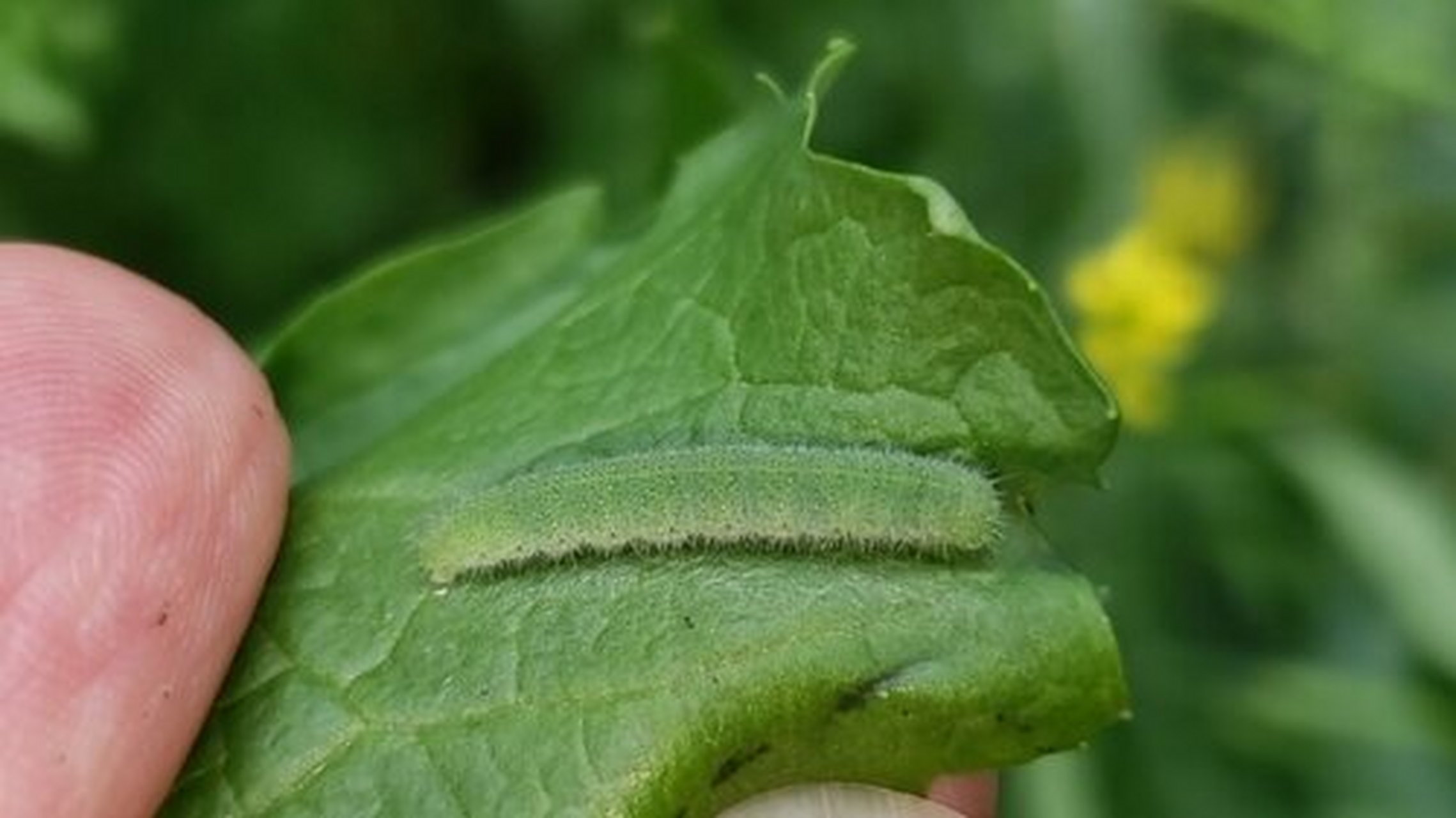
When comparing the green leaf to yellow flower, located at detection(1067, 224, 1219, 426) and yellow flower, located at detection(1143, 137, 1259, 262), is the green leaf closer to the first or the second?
yellow flower, located at detection(1067, 224, 1219, 426)

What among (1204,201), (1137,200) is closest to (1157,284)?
(1137,200)

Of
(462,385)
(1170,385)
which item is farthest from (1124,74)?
(462,385)

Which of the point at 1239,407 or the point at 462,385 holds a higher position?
the point at 462,385

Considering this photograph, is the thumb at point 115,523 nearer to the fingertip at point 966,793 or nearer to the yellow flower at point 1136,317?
the fingertip at point 966,793

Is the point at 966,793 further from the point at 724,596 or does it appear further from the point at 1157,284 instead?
the point at 1157,284

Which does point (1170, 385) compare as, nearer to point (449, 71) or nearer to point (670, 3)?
point (670, 3)

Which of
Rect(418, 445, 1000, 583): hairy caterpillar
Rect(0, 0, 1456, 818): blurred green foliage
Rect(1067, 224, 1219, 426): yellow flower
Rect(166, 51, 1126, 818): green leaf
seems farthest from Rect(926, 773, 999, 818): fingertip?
Rect(0, 0, 1456, 818): blurred green foliage
